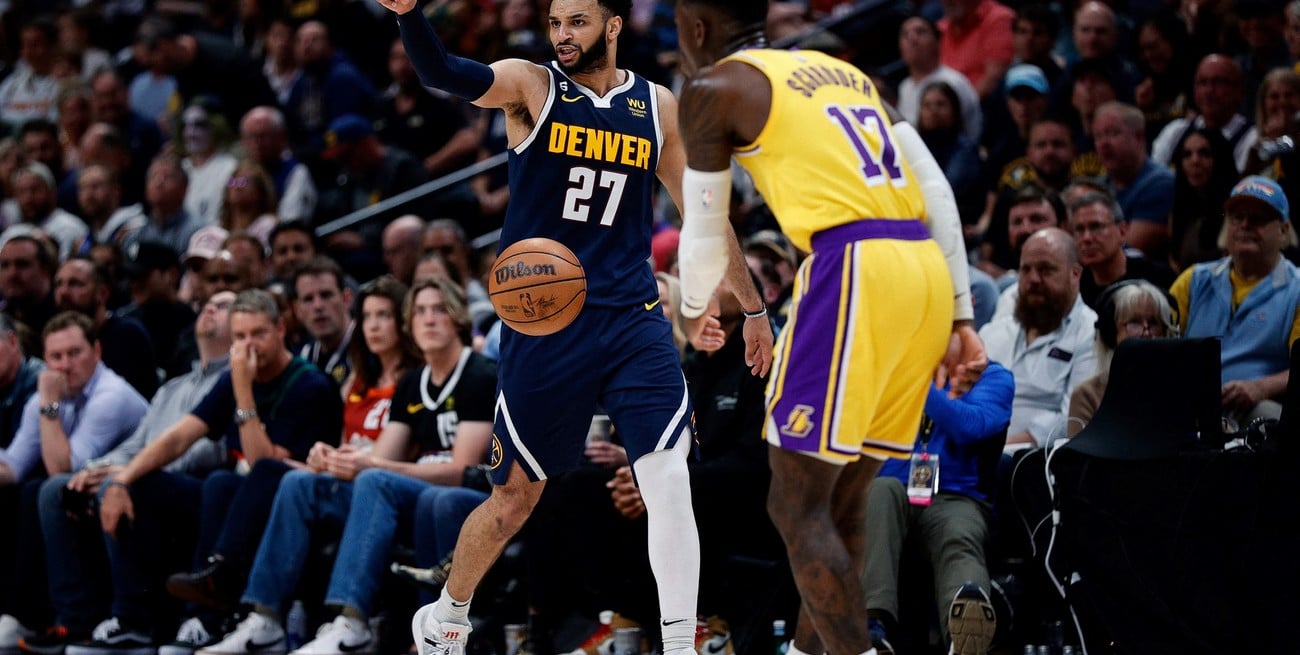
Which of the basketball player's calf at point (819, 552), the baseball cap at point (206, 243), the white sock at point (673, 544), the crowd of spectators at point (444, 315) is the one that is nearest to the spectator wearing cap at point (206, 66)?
the crowd of spectators at point (444, 315)

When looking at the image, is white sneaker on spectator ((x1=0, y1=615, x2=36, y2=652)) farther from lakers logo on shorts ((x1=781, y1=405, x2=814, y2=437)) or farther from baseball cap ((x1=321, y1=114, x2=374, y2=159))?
lakers logo on shorts ((x1=781, y1=405, x2=814, y2=437))

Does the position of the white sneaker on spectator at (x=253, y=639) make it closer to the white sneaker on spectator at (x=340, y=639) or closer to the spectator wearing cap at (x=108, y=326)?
the white sneaker on spectator at (x=340, y=639)

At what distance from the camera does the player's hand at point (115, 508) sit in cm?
857

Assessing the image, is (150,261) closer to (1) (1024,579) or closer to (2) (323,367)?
(2) (323,367)

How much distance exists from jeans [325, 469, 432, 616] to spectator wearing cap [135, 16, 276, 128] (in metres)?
7.20

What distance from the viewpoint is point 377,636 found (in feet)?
26.1

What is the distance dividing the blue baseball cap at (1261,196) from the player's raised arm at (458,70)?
3.72m

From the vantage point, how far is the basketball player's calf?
15.5ft

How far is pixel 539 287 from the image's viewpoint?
18.4 ft

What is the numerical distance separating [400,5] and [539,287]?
3.60 feet

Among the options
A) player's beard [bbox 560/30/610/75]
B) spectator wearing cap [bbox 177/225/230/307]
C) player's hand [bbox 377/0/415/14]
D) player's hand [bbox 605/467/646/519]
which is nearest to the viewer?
player's hand [bbox 377/0/415/14]

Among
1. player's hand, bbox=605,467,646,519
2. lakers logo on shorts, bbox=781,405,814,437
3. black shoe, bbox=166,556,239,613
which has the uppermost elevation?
lakers logo on shorts, bbox=781,405,814,437

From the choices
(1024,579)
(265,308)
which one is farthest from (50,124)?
(1024,579)

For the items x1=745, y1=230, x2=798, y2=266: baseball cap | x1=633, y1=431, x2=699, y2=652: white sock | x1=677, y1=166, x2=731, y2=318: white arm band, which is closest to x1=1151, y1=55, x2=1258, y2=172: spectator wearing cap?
x1=745, y1=230, x2=798, y2=266: baseball cap
